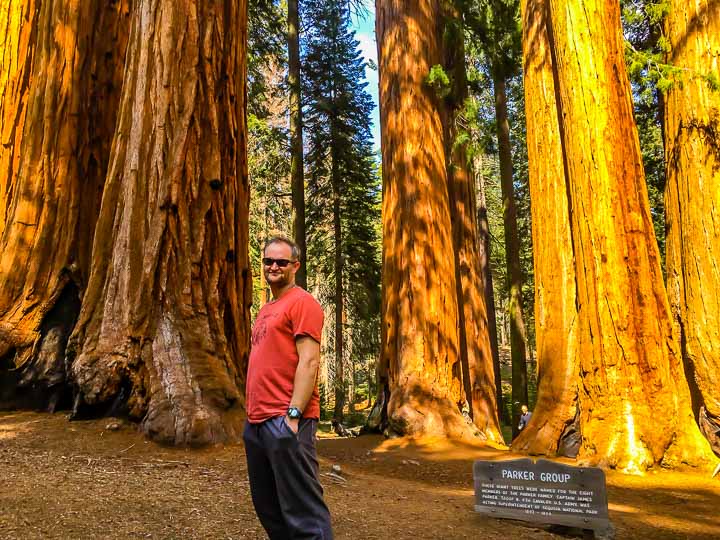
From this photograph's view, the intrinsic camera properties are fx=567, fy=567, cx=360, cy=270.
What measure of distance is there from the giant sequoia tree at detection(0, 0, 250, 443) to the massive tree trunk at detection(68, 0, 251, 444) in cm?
1

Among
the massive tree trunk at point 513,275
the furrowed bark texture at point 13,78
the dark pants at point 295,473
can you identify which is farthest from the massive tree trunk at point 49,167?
the massive tree trunk at point 513,275

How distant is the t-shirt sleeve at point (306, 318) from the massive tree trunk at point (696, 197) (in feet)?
22.7

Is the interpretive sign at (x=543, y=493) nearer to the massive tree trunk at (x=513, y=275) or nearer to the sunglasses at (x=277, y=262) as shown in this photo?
the sunglasses at (x=277, y=262)

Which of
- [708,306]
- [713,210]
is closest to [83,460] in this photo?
[708,306]

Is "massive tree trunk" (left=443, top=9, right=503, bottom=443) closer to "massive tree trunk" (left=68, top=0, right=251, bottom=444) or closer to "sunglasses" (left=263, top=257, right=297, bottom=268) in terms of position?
"massive tree trunk" (left=68, top=0, right=251, bottom=444)

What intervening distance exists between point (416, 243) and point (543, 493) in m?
5.75

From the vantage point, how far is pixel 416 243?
31.7 ft

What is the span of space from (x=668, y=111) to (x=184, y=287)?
777cm

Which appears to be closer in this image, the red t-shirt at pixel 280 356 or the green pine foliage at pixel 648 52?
the red t-shirt at pixel 280 356

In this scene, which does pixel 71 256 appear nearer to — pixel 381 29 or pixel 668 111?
pixel 381 29

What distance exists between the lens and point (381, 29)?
10.9m

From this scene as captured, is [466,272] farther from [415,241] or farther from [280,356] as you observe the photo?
[280,356]

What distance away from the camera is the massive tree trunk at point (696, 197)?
7812mm

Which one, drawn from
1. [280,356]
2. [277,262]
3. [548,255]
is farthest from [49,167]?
[548,255]
